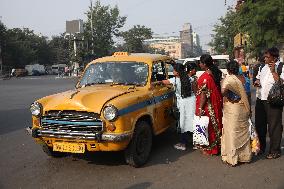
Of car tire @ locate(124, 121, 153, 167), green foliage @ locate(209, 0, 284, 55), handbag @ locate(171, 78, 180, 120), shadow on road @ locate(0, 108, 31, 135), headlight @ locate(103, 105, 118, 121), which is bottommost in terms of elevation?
shadow on road @ locate(0, 108, 31, 135)

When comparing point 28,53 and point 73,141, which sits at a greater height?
point 28,53

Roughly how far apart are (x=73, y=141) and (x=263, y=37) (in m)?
22.0

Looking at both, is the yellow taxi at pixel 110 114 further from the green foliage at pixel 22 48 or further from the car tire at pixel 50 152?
the green foliage at pixel 22 48

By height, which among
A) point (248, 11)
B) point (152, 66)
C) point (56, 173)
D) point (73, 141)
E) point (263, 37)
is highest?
point (248, 11)

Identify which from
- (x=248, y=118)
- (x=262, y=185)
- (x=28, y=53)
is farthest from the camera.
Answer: (x=28, y=53)

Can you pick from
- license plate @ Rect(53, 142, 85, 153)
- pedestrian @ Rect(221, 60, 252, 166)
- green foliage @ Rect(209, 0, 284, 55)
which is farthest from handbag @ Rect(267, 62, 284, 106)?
green foliage @ Rect(209, 0, 284, 55)

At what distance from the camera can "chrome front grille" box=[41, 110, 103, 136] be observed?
569 cm

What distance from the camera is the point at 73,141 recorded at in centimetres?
582

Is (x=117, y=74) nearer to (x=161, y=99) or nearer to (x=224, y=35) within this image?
(x=161, y=99)

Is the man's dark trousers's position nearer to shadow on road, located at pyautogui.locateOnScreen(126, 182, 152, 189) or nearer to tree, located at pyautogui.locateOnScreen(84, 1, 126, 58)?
shadow on road, located at pyautogui.locateOnScreen(126, 182, 152, 189)

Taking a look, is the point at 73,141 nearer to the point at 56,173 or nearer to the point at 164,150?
the point at 56,173

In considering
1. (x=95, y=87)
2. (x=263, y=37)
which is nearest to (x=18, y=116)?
(x=95, y=87)

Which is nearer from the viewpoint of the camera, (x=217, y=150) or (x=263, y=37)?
(x=217, y=150)

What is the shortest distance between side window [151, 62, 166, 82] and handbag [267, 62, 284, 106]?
81.0 inches
